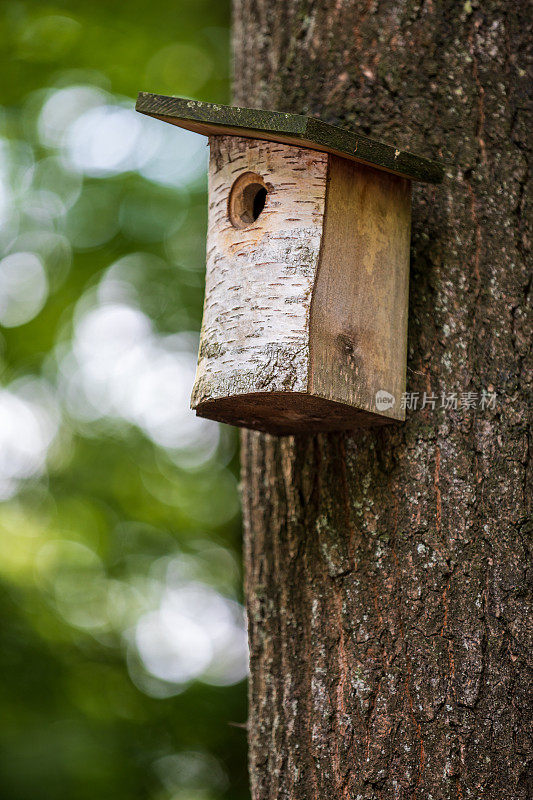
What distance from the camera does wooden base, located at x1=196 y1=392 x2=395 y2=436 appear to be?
163cm

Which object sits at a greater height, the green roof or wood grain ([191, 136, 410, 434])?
the green roof

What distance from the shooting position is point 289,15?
229cm

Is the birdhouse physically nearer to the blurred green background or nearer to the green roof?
the green roof

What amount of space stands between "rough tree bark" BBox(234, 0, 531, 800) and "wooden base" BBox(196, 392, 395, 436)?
89mm

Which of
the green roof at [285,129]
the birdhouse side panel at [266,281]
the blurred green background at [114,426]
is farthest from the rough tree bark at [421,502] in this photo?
the blurred green background at [114,426]

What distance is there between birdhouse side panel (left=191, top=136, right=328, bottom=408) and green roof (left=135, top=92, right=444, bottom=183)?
0.06 metres

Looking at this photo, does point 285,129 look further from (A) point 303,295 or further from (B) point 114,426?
(B) point 114,426

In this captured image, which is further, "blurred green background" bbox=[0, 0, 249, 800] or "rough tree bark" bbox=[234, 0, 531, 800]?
"blurred green background" bbox=[0, 0, 249, 800]

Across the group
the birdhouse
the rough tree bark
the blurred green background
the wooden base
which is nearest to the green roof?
the birdhouse

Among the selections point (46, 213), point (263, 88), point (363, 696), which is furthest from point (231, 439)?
point (363, 696)

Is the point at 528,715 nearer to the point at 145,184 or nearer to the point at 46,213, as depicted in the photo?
the point at 145,184

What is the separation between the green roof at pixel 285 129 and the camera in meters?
1.59

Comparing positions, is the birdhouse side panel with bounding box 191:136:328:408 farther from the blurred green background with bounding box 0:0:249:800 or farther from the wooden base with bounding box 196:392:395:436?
the blurred green background with bounding box 0:0:249:800

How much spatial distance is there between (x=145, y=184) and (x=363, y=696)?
493cm
